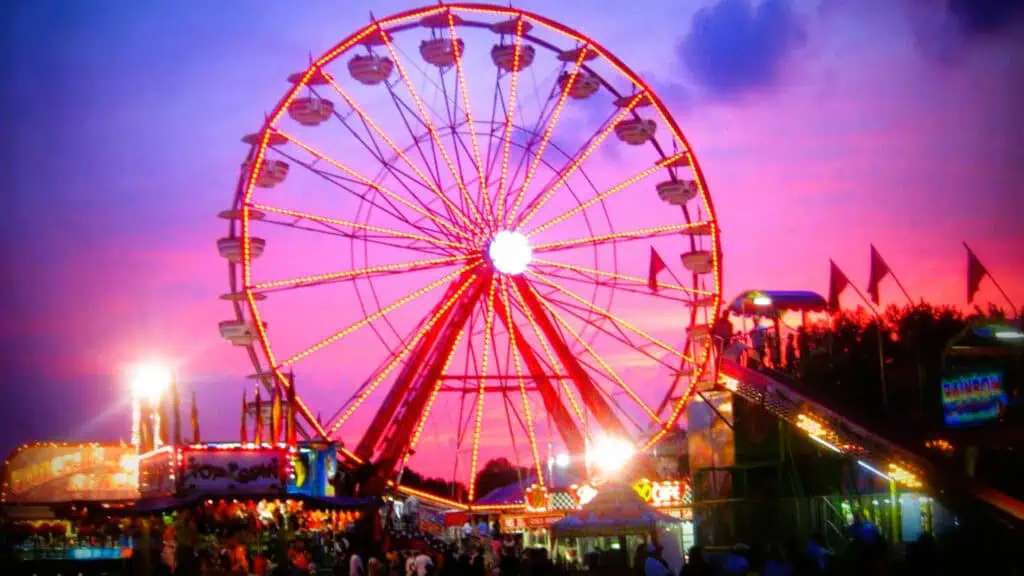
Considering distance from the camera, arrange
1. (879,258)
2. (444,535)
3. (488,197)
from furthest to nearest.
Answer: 1. (444,535)
2. (488,197)
3. (879,258)

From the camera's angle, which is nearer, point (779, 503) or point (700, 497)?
point (779, 503)

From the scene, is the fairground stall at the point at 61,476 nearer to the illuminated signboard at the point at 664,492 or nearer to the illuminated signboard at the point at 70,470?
the illuminated signboard at the point at 70,470

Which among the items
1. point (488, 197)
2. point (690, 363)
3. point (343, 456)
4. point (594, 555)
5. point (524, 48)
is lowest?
point (594, 555)

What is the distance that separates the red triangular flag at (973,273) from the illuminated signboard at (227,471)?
604 inches

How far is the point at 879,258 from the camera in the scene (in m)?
32.2

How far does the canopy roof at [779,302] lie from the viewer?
36.9 m

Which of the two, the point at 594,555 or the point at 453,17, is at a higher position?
the point at 453,17

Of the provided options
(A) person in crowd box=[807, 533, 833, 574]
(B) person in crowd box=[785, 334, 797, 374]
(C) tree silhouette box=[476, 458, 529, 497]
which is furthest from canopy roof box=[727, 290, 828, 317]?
(C) tree silhouette box=[476, 458, 529, 497]

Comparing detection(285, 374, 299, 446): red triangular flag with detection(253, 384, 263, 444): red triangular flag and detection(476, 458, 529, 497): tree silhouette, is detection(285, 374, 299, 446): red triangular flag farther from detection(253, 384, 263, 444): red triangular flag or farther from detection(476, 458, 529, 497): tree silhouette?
detection(476, 458, 529, 497): tree silhouette

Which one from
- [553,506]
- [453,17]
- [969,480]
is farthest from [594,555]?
[453,17]

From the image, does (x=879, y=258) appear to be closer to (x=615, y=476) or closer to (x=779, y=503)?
(x=779, y=503)

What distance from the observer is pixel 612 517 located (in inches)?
1030

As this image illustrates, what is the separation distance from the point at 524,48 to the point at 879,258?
35.3ft

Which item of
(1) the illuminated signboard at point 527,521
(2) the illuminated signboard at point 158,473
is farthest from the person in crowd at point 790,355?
(2) the illuminated signboard at point 158,473
